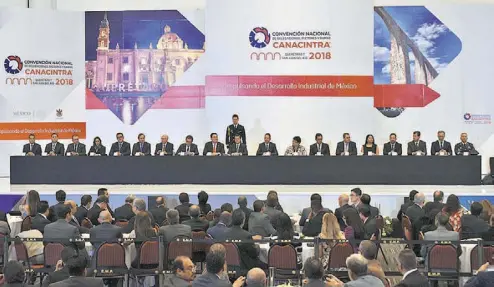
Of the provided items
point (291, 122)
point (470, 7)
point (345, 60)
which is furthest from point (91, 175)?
point (470, 7)

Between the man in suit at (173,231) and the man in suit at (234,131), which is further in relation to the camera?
the man in suit at (234,131)

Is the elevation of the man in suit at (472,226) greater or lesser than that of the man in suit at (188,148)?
lesser

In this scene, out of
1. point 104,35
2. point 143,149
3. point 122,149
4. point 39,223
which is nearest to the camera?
point 39,223

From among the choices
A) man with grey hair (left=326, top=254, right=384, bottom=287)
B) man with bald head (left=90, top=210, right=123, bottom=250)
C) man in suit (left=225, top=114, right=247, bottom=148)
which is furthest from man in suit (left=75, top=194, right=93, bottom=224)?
man in suit (left=225, top=114, right=247, bottom=148)

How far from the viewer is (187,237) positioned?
22.7 feet

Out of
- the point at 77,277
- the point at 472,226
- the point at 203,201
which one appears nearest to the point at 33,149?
the point at 203,201

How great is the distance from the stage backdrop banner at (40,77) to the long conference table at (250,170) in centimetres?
355

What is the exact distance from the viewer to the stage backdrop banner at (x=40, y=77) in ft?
59.0

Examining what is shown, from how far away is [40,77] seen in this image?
18344 mm

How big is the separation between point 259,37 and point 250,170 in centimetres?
441

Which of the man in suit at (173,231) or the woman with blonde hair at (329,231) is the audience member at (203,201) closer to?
the man in suit at (173,231)

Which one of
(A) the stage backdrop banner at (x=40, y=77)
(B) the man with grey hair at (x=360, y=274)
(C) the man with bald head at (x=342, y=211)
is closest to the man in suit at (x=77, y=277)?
(B) the man with grey hair at (x=360, y=274)

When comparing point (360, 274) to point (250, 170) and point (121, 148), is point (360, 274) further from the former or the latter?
point (121, 148)

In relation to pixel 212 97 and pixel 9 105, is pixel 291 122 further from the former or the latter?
pixel 9 105
